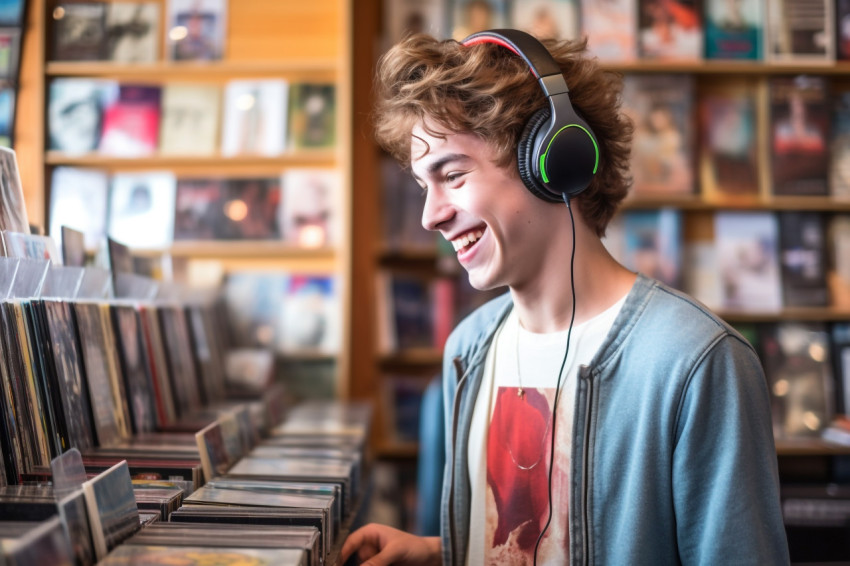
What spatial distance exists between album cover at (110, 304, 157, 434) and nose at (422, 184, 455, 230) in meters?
0.62

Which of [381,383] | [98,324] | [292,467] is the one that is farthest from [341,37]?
[292,467]

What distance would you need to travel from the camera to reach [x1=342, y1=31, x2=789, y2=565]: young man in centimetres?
90

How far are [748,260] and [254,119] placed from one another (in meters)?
1.97

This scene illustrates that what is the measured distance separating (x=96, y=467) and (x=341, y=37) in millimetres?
2141

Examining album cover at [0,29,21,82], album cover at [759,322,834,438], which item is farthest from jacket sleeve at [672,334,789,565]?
album cover at [0,29,21,82]

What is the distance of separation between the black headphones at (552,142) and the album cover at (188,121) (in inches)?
79.2

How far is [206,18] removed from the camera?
2.75m

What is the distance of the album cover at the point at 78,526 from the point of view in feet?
2.22

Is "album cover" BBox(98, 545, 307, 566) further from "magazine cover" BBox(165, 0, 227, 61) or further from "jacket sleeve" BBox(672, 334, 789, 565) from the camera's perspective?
"magazine cover" BBox(165, 0, 227, 61)

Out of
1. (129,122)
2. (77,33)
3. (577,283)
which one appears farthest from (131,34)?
(577,283)

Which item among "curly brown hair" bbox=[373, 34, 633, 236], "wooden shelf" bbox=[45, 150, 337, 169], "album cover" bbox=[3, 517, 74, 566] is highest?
"wooden shelf" bbox=[45, 150, 337, 169]

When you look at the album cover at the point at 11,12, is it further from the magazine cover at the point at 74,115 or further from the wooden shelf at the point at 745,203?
the wooden shelf at the point at 745,203

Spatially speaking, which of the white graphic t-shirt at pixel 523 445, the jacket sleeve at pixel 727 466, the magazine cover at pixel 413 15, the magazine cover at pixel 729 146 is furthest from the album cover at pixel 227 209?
the jacket sleeve at pixel 727 466

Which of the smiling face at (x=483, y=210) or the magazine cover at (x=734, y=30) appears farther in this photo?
the magazine cover at (x=734, y=30)
